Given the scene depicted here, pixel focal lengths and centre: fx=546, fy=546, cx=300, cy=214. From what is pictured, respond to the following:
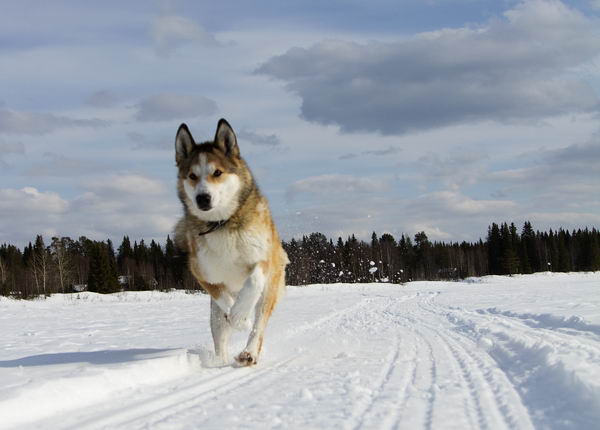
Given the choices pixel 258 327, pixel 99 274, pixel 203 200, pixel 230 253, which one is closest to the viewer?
pixel 203 200

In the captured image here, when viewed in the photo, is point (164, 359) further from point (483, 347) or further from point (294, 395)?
point (483, 347)

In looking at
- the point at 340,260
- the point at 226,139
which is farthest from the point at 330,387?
the point at 340,260

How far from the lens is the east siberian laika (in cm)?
659

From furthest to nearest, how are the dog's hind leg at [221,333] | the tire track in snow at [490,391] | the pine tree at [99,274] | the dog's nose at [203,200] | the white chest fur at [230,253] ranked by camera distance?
the pine tree at [99,274], the dog's hind leg at [221,333], the white chest fur at [230,253], the dog's nose at [203,200], the tire track in snow at [490,391]

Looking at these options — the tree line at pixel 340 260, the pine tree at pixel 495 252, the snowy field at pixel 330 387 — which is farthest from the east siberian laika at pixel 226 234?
the pine tree at pixel 495 252

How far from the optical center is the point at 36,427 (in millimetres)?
4047

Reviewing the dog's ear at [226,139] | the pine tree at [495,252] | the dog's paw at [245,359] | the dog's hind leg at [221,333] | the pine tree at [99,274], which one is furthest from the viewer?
the pine tree at [495,252]

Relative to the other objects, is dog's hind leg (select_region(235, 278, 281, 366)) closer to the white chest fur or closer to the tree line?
the white chest fur

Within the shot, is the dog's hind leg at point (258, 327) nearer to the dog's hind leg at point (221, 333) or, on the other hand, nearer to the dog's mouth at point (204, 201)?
the dog's hind leg at point (221, 333)

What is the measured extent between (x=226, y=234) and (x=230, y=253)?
24cm

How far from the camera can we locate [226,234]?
6.66 m

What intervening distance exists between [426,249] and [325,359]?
116 meters

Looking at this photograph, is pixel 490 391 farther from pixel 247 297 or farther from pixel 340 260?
pixel 340 260

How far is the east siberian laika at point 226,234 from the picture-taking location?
6.59m
